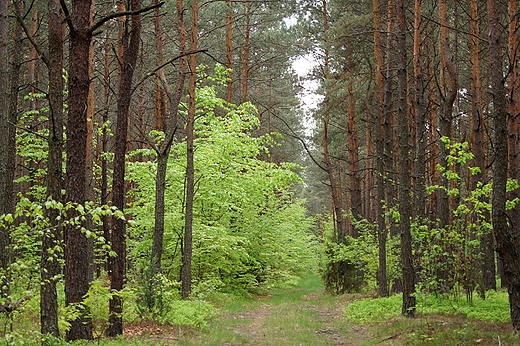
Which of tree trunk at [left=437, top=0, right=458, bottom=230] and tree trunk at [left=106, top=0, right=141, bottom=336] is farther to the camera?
tree trunk at [left=437, top=0, right=458, bottom=230]

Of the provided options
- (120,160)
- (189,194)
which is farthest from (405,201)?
(120,160)

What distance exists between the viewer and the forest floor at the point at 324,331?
857 cm

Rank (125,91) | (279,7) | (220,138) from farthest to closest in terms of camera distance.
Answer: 1. (279,7)
2. (220,138)
3. (125,91)

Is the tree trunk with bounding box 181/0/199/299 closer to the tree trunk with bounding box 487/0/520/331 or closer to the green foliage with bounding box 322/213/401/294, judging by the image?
the green foliage with bounding box 322/213/401/294

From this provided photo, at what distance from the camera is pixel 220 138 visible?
683 inches

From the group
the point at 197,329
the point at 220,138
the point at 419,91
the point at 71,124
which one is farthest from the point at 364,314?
the point at 71,124

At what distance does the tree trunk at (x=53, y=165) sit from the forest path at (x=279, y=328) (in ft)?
9.47

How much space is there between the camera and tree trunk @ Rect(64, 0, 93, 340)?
668cm

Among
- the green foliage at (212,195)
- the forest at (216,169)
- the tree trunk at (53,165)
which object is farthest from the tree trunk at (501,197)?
the green foliage at (212,195)

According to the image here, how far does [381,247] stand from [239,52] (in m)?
16.5

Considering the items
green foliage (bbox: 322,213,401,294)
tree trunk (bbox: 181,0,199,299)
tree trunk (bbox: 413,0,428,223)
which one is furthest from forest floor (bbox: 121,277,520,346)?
green foliage (bbox: 322,213,401,294)

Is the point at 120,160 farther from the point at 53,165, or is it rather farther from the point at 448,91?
the point at 448,91

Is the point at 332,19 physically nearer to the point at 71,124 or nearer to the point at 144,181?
the point at 144,181

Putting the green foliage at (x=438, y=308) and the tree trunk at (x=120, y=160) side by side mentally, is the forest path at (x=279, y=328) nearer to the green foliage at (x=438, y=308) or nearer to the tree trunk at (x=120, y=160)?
the green foliage at (x=438, y=308)
